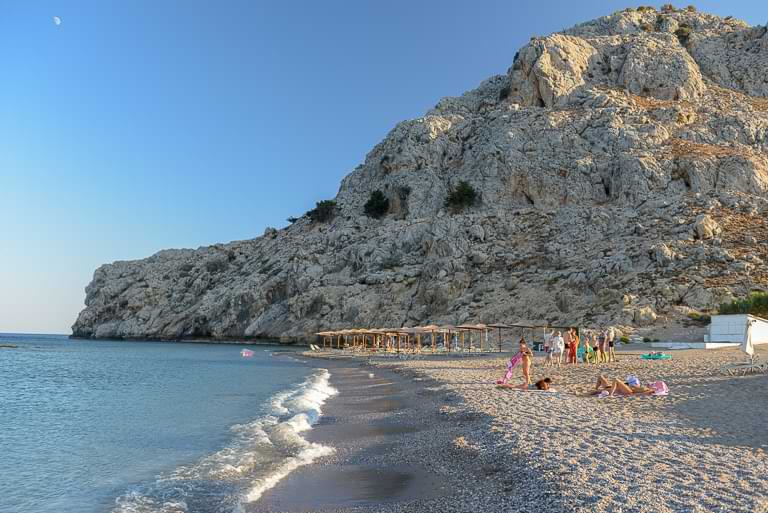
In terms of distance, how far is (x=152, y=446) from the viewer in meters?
14.2

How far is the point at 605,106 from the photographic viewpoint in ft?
263

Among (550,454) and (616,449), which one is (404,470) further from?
(616,449)

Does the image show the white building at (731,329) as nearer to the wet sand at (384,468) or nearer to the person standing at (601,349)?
the person standing at (601,349)

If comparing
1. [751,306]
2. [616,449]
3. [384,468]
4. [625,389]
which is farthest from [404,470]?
[751,306]

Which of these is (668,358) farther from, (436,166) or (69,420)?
(436,166)

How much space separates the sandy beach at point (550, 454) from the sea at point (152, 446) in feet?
3.87

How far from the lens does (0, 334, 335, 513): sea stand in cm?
969

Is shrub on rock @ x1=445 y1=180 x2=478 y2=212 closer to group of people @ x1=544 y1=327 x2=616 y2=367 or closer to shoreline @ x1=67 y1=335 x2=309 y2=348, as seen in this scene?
shoreline @ x1=67 y1=335 x2=309 y2=348

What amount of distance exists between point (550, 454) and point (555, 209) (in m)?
67.3

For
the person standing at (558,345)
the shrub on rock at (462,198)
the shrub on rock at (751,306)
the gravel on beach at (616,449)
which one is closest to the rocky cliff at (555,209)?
the shrub on rock at (462,198)

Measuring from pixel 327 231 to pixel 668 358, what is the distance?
65.0 m

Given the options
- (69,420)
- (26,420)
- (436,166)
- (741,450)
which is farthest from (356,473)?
(436,166)

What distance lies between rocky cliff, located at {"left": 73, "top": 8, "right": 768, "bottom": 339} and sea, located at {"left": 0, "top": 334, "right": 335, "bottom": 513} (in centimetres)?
3937

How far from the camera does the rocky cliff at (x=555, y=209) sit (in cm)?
5756
